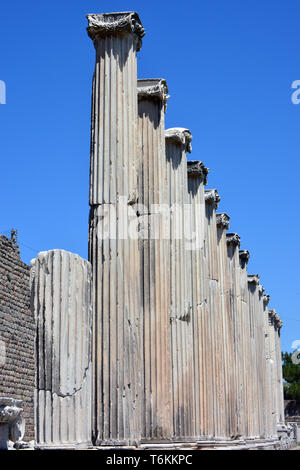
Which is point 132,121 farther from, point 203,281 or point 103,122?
point 203,281

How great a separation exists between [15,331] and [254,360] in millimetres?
7123

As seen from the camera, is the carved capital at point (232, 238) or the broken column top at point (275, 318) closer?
the carved capital at point (232, 238)

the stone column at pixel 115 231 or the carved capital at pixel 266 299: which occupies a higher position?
the carved capital at pixel 266 299

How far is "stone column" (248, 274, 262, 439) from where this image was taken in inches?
982

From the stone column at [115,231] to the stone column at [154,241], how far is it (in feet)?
5.61

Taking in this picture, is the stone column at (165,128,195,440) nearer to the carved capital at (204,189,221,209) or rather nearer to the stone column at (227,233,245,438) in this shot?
the carved capital at (204,189,221,209)

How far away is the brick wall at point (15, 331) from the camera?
25484mm

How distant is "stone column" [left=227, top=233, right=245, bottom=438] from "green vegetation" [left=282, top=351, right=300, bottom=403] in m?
58.5

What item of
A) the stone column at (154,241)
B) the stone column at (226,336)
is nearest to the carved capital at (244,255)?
the stone column at (226,336)

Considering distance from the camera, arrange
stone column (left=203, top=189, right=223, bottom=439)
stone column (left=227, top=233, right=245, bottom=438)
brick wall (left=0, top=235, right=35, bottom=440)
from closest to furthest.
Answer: stone column (left=203, top=189, right=223, bottom=439) < stone column (left=227, top=233, right=245, bottom=438) < brick wall (left=0, top=235, right=35, bottom=440)

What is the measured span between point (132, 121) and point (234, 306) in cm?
1134

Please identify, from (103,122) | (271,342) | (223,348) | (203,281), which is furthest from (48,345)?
(271,342)

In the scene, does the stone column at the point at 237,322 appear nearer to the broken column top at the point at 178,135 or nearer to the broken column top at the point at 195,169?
the broken column top at the point at 195,169

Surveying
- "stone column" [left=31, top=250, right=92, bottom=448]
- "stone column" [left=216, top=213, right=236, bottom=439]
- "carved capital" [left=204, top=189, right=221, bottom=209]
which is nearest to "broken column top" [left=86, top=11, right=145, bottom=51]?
"stone column" [left=31, top=250, right=92, bottom=448]
